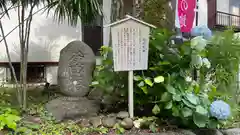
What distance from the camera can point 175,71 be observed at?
185 inches

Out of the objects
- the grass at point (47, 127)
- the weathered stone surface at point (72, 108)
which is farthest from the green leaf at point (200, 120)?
the weathered stone surface at point (72, 108)

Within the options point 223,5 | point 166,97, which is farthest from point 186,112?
point 223,5

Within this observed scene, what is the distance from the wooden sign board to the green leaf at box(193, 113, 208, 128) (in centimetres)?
113

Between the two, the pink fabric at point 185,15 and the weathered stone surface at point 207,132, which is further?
the pink fabric at point 185,15

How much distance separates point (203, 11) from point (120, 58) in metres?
9.28

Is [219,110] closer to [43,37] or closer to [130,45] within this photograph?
[130,45]

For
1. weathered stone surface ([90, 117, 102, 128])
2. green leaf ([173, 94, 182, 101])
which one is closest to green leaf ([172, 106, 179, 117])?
green leaf ([173, 94, 182, 101])

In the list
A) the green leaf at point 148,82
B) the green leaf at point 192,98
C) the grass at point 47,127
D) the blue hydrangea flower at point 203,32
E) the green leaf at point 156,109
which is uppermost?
the blue hydrangea flower at point 203,32

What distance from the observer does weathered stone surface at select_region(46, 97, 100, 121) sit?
490 centimetres

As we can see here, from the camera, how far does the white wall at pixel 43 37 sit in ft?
28.5

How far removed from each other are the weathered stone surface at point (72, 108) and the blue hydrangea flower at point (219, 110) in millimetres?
2051

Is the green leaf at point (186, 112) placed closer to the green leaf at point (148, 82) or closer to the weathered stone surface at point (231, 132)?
the green leaf at point (148, 82)

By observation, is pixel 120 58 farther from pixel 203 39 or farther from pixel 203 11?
pixel 203 11

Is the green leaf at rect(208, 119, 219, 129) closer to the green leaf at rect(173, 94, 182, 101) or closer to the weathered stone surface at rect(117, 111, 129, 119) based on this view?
the green leaf at rect(173, 94, 182, 101)
